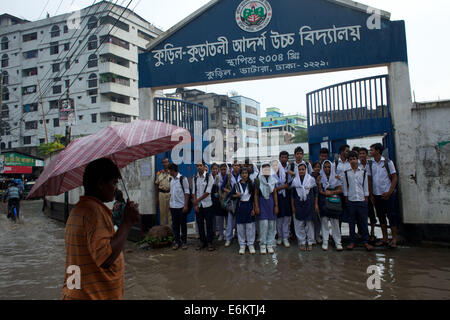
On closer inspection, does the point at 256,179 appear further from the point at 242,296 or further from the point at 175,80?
the point at 175,80

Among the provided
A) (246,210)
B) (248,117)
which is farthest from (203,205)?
(248,117)

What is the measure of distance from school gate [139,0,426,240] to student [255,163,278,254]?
2684mm

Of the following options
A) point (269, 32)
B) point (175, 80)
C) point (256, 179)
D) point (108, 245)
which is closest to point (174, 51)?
point (175, 80)

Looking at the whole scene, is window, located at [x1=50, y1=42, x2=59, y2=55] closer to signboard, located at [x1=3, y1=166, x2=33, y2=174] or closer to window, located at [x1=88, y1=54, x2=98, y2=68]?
window, located at [x1=88, y1=54, x2=98, y2=68]

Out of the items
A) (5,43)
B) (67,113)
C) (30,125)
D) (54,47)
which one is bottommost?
(67,113)

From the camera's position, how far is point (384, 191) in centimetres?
620

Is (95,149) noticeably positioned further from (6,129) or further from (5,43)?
(5,43)

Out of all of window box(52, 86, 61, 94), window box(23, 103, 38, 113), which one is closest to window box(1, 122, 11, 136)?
window box(23, 103, 38, 113)

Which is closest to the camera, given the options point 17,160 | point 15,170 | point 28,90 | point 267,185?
point 267,185

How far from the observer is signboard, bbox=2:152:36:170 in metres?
27.0

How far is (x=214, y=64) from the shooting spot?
26.1 ft

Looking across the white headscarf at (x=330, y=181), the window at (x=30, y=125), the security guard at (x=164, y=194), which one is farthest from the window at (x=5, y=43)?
the white headscarf at (x=330, y=181)

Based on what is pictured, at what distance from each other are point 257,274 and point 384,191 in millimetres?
3139

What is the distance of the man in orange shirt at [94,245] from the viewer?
1.98 metres
